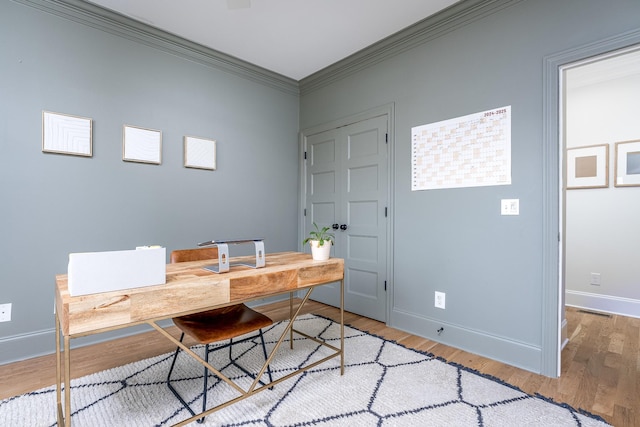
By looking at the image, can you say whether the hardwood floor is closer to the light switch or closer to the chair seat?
the chair seat

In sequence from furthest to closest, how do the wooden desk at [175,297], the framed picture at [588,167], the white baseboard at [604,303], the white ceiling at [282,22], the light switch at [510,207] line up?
the framed picture at [588,167]
the white baseboard at [604,303]
the white ceiling at [282,22]
the light switch at [510,207]
the wooden desk at [175,297]

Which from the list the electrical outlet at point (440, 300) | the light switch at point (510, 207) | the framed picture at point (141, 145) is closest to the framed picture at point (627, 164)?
the light switch at point (510, 207)

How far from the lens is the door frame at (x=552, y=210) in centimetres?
199

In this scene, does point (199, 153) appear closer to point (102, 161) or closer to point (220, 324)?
point (102, 161)

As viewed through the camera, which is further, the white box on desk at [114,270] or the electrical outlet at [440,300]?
the electrical outlet at [440,300]

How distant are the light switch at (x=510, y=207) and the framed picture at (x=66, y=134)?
3205 millimetres

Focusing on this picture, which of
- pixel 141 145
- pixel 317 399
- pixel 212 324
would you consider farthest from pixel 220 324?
pixel 141 145

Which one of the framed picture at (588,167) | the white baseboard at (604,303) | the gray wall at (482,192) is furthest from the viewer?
the framed picture at (588,167)

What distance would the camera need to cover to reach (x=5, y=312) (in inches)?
85.5

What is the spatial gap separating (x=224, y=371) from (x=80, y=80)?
8.14 feet

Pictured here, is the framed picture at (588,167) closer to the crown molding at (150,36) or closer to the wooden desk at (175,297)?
the wooden desk at (175,297)

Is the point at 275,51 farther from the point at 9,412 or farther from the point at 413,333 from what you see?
the point at 9,412

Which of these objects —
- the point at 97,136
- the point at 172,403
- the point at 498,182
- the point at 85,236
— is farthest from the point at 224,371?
the point at 498,182

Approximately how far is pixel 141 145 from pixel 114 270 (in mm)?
1954
